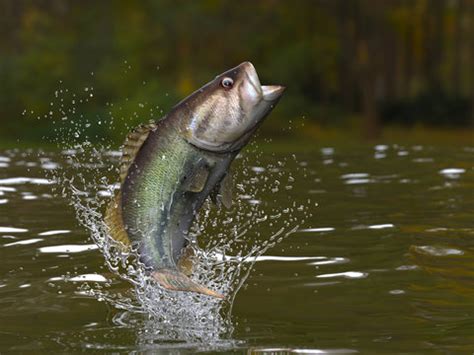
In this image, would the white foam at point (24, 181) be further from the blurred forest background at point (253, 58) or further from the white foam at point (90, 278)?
the blurred forest background at point (253, 58)

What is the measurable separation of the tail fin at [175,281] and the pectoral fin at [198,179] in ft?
1.62

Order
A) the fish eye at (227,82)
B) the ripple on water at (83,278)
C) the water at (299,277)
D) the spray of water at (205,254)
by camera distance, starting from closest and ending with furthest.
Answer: the fish eye at (227,82) → the water at (299,277) → the spray of water at (205,254) → the ripple on water at (83,278)

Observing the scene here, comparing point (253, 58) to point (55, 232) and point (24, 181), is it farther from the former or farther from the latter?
point (55, 232)

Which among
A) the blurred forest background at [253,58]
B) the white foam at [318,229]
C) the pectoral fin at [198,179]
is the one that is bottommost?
the blurred forest background at [253,58]

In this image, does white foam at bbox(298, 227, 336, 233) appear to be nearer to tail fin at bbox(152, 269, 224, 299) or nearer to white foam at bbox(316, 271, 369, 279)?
white foam at bbox(316, 271, 369, 279)

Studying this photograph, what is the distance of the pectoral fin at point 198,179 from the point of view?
5.89m

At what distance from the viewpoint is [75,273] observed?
27.3ft

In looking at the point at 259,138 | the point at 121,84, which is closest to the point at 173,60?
the point at 121,84

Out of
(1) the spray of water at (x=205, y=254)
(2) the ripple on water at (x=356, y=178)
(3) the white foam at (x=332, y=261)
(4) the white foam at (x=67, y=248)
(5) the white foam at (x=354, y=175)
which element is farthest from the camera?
(5) the white foam at (x=354, y=175)

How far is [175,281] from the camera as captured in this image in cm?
585

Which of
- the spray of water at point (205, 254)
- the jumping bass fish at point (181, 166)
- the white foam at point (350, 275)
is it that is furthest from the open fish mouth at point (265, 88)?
the white foam at point (350, 275)

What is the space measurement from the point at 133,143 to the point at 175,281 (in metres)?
0.83

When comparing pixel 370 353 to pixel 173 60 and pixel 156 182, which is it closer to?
pixel 156 182

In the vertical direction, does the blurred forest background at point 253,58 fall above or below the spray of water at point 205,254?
below
